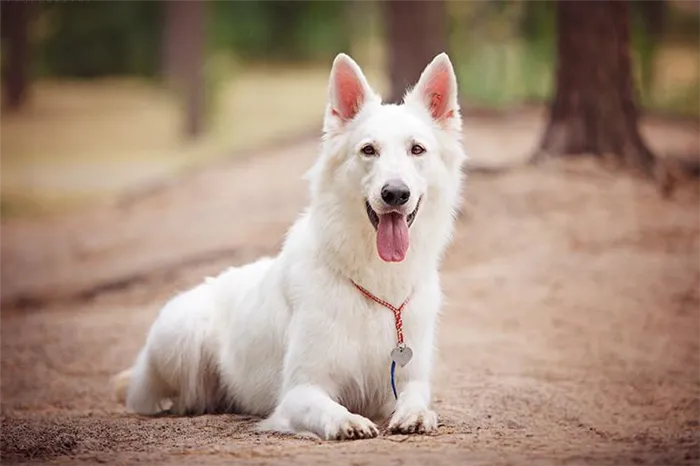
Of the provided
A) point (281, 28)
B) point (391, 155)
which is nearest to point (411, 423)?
point (391, 155)

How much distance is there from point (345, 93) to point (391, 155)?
0.39 m

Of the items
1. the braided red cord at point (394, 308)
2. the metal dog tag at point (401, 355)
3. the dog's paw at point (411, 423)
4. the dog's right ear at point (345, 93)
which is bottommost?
the dog's paw at point (411, 423)

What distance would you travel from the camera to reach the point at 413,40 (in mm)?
11219

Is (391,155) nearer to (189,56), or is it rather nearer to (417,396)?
(417,396)

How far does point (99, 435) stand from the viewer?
156 inches

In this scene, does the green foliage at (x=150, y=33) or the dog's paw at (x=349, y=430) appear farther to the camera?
the green foliage at (x=150, y=33)

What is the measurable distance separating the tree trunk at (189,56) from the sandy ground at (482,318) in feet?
17.4

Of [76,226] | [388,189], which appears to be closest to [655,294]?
[388,189]

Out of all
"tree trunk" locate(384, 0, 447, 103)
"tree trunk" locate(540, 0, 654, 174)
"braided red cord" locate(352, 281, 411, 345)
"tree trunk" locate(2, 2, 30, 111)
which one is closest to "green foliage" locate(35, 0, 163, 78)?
"tree trunk" locate(2, 2, 30, 111)

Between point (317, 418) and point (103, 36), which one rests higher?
point (103, 36)

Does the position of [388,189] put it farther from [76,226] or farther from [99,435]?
[76,226]

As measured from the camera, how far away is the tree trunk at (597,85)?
9336mm

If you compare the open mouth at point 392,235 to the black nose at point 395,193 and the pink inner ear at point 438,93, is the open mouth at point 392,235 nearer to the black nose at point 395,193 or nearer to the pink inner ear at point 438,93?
the black nose at point 395,193

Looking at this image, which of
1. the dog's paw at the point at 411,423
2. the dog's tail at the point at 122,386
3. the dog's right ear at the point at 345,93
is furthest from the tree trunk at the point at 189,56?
the dog's paw at the point at 411,423
